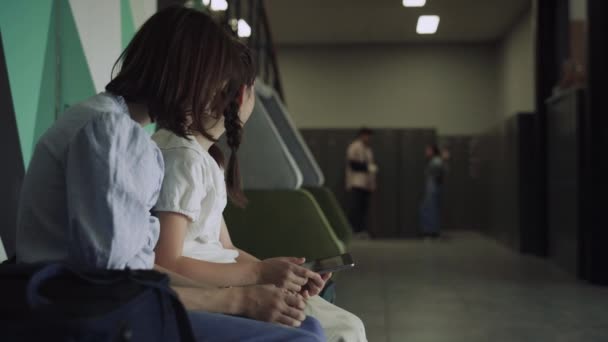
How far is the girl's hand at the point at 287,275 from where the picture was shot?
3.77ft

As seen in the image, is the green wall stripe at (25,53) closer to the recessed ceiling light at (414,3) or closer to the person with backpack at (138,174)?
the person with backpack at (138,174)

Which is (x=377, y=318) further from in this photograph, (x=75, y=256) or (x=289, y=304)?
(x=75, y=256)

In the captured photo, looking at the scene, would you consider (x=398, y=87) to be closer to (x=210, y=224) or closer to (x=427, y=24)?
(x=427, y=24)

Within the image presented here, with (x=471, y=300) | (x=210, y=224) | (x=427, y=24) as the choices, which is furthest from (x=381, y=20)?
(x=210, y=224)

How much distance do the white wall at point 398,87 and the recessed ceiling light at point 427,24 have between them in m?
0.82

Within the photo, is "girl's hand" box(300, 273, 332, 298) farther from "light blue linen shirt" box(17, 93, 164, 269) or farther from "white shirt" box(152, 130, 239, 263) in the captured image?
"light blue linen shirt" box(17, 93, 164, 269)

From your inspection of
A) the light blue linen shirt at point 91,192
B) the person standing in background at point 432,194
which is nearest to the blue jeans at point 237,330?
the light blue linen shirt at point 91,192

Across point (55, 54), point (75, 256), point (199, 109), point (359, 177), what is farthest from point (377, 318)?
point (359, 177)

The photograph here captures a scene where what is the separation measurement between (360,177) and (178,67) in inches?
295

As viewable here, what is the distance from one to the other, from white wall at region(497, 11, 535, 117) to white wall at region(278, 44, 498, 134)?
0.98ft

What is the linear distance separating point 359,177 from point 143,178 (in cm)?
766

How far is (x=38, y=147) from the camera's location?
89cm

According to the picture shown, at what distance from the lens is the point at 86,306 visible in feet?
2.25

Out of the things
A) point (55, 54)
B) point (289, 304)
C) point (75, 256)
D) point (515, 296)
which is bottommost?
point (515, 296)
